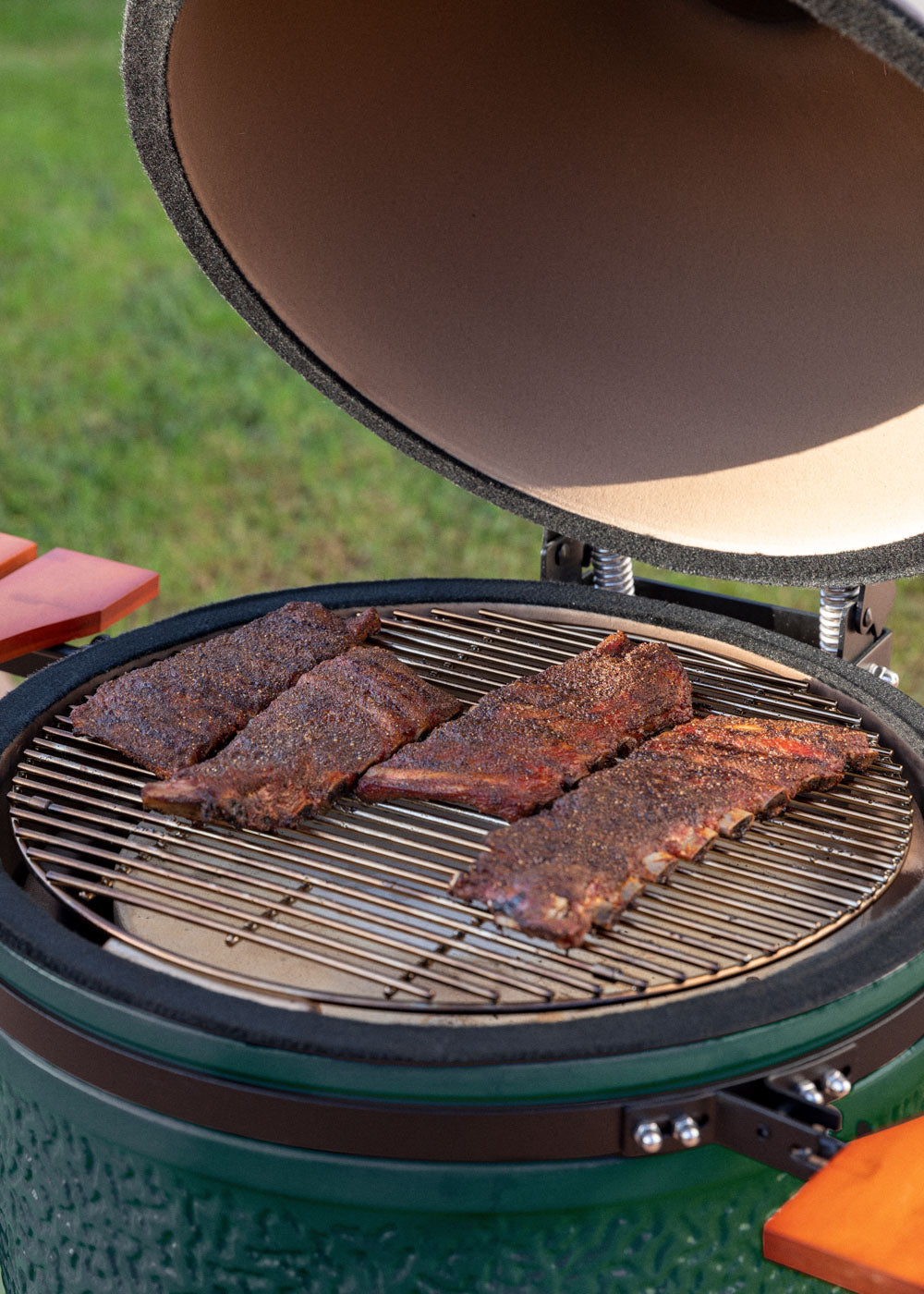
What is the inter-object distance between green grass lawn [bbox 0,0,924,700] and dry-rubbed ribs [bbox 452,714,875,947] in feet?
11.1

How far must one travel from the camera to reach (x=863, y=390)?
2652 millimetres

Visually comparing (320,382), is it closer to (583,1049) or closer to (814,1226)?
(583,1049)

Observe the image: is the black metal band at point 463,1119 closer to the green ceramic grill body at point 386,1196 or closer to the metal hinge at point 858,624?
the green ceramic grill body at point 386,1196

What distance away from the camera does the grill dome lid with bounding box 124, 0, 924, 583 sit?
256 centimetres

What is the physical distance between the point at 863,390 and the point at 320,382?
40.4 inches

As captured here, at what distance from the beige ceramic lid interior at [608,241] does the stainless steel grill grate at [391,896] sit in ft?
2.40

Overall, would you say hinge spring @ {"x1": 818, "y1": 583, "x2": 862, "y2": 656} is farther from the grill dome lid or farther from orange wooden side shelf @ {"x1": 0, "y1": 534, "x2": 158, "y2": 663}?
orange wooden side shelf @ {"x1": 0, "y1": 534, "x2": 158, "y2": 663}

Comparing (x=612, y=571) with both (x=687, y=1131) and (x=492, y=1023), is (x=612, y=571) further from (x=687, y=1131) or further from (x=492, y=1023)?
(x=687, y=1131)

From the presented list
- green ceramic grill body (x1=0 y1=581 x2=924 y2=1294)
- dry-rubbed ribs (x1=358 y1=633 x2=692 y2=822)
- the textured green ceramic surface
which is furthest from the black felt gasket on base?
dry-rubbed ribs (x1=358 y1=633 x2=692 y2=822)

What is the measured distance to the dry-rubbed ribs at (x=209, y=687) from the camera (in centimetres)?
228

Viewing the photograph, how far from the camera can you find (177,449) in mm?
7086

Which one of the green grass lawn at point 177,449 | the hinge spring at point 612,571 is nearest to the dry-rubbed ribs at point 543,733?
the hinge spring at point 612,571

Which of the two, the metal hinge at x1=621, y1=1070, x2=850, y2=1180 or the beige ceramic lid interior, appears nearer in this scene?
the metal hinge at x1=621, y1=1070, x2=850, y2=1180

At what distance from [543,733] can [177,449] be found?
514 centimetres
